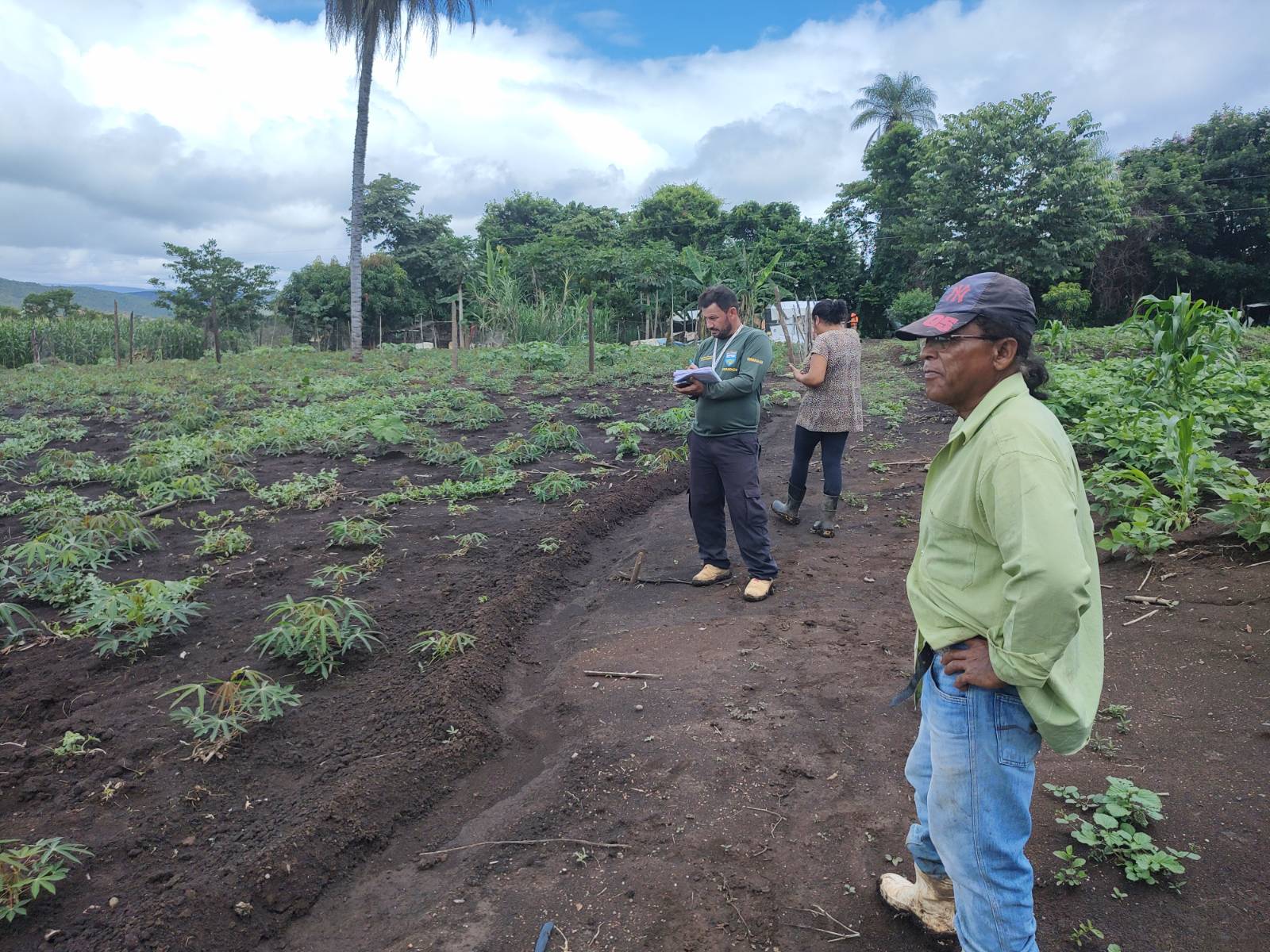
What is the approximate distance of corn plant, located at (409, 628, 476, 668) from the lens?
12.3 ft

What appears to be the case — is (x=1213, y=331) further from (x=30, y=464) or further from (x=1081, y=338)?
(x=30, y=464)

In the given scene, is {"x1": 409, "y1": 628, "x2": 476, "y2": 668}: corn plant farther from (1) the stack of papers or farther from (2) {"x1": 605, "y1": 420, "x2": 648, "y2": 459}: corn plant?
(2) {"x1": 605, "y1": 420, "x2": 648, "y2": 459}: corn plant

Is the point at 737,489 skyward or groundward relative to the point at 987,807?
skyward

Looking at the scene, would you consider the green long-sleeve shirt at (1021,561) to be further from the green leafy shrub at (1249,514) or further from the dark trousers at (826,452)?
the dark trousers at (826,452)

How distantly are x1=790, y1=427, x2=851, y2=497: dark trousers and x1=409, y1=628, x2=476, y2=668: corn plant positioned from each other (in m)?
2.90

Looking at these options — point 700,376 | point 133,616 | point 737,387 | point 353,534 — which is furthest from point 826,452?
point 133,616

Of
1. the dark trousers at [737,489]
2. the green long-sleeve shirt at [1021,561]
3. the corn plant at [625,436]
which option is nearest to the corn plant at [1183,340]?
the dark trousers at [737,489]

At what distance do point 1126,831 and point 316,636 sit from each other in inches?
135

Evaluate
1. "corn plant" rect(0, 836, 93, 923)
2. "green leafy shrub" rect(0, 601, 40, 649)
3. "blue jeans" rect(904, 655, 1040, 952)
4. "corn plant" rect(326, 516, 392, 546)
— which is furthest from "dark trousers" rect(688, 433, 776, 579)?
"green leafy shrub" rect(0, 601, 40, 649)

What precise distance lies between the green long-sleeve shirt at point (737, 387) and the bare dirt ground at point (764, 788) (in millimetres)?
1099

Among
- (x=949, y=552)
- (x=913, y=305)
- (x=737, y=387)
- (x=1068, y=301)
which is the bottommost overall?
(x=949, y=552)

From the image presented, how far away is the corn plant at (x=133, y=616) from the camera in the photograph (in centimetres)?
379

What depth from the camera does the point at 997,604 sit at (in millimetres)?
1554

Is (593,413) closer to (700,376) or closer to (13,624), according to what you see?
(700,376)
